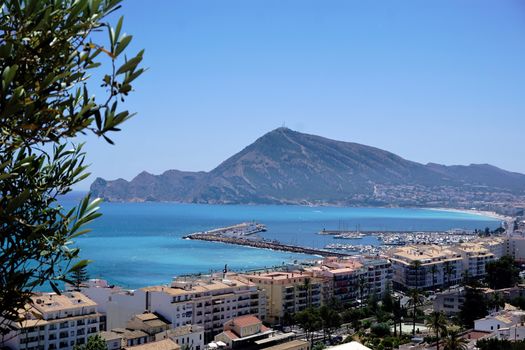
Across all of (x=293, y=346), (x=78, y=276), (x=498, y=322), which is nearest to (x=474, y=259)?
(x=498, y=322)

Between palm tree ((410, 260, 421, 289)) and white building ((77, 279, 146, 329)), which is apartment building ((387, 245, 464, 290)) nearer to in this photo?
palm tree ((410, 260, 421, 289))

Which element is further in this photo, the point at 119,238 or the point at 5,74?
the point at 119,238

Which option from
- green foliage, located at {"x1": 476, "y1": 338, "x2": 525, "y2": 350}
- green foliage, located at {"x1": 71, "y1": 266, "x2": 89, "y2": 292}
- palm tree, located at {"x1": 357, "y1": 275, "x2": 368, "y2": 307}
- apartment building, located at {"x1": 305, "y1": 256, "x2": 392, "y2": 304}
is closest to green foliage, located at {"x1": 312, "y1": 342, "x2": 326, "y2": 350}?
green foliage, located at {"x1": 476, "y1": 338, "x2": 525, "y2": 350}

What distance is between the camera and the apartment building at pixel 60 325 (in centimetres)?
2163

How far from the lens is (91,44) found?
308 centimetres

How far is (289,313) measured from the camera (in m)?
33.3

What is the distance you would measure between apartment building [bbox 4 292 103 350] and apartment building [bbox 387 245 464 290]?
24.8 meters

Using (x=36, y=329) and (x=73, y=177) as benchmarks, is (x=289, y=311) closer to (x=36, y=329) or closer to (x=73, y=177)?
(x=36, y=329)

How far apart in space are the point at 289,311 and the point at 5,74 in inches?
1279

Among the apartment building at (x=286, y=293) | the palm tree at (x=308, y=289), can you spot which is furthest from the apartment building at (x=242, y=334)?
the palm tree at (x=308, y=289)

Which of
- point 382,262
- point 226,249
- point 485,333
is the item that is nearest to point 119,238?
point 226,249

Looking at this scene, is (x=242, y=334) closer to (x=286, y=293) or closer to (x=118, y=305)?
(x=118, y=305)

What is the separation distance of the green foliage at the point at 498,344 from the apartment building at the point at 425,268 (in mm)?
21371

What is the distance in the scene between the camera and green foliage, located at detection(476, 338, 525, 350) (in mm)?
19102
